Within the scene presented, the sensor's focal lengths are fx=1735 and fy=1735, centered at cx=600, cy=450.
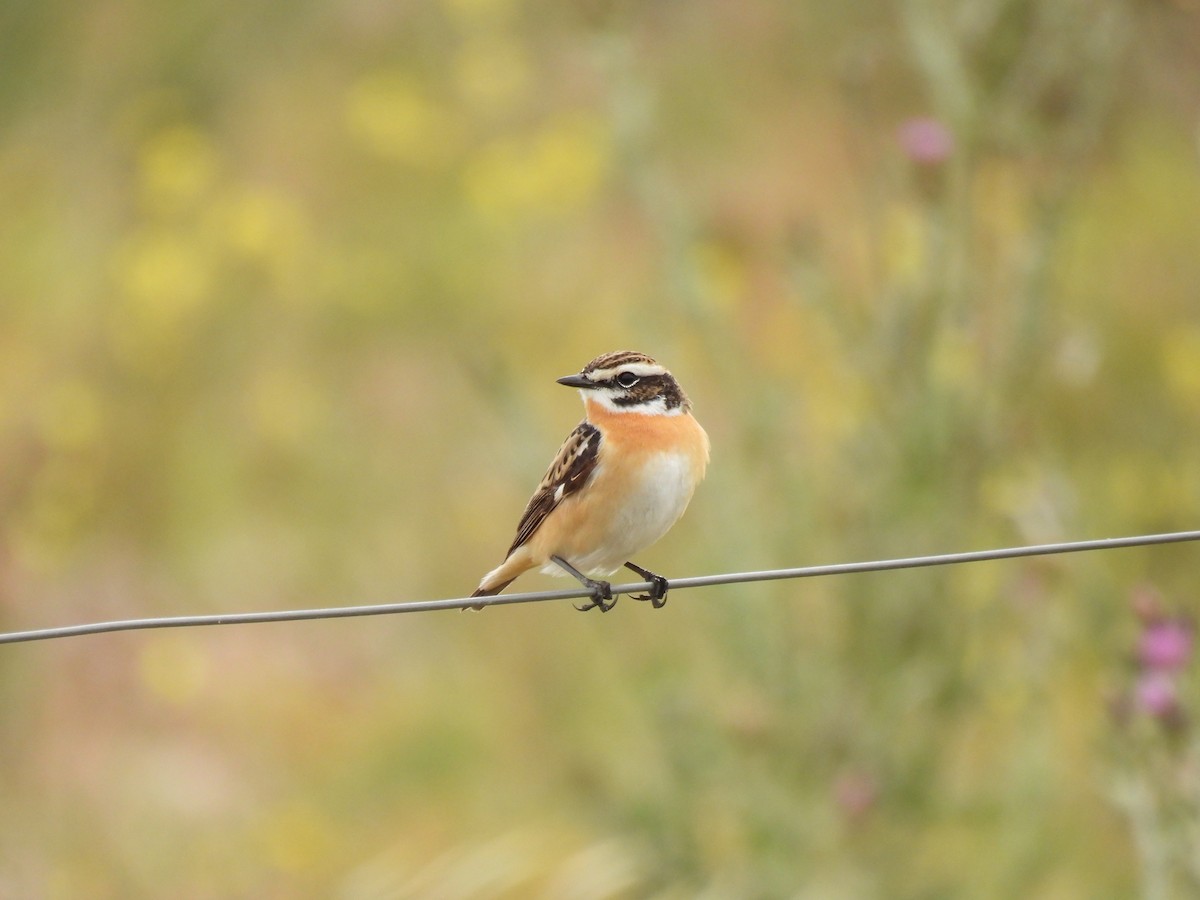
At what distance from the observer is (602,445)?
14.7 feet

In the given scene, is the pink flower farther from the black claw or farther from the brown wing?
the brown wing

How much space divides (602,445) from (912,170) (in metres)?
1.71

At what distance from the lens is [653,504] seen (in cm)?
438

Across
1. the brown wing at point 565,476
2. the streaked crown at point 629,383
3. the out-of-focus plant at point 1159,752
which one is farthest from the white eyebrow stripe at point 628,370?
the out-of-focus plant at point 1159,752

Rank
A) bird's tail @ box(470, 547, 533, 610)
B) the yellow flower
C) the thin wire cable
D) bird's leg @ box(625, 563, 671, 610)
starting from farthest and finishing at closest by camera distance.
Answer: the yellow flower → bird's tail @ box(470, 547, 533, 610) → bird's leg @ box(625, 563, 671, 610) → the thin wire cable

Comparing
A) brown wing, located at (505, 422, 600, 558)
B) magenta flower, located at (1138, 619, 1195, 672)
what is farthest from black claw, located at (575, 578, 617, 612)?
magenta flower, located at (1138, 619, 1195, 672)

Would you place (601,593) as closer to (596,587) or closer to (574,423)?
(596,587)

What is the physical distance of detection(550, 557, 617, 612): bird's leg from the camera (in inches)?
167

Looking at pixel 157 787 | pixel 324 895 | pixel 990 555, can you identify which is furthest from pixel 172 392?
pixel 990 555

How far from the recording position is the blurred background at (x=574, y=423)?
5.66 meters

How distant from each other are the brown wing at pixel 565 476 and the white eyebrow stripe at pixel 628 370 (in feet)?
0.43

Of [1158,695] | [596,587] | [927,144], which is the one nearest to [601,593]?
[596,587]

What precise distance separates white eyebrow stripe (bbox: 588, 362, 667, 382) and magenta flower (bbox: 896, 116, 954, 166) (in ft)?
4.73

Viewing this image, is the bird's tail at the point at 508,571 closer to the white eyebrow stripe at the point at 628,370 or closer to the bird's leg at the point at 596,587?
the bird's leg at the point at 596,587
